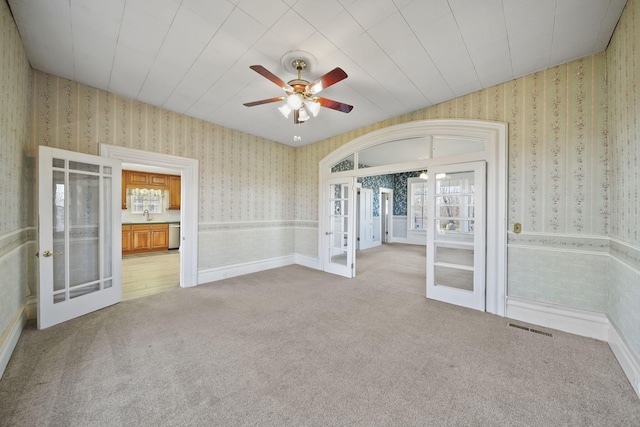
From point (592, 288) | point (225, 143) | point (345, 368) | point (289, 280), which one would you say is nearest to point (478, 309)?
point (592, 288)

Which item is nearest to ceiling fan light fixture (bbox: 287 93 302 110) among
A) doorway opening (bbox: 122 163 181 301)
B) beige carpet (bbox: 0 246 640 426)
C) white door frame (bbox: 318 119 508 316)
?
→ white door frame (bbox: 318 119 508 316)

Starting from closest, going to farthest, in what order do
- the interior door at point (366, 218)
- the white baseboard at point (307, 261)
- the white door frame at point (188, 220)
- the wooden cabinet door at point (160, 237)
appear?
the white door frame at point (188, 220) → the white baseboard at point (307, 261) → the wooden cabinet door at point (160, 237) → the interior door at point (366, 218)

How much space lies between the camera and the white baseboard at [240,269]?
14.5 feet

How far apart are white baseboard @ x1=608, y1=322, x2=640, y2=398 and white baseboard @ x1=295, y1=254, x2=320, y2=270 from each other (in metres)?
4.17

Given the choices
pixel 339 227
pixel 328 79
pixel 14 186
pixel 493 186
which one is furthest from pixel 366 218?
→ pixel 14 186

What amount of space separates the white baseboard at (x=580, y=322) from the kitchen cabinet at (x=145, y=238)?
848 cm

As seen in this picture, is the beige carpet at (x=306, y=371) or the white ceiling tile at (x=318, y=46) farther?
the white ceiling tile at (x=318, y=46)

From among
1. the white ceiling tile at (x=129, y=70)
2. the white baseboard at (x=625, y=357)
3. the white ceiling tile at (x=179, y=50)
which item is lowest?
the white baseboard at (x=625, y=357)

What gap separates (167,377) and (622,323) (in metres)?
3.86

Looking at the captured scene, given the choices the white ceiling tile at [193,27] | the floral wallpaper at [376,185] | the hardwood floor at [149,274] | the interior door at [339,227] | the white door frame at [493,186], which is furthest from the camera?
the floral wallpaper at [376,185]

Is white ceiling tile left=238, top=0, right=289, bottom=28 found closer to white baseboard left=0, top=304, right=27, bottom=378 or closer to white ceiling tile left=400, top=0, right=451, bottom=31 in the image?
white ceiling tile left=400, top=0, right=451, bottom=31

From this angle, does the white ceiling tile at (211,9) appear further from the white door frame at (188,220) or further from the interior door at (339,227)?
the interior door at (339,227)

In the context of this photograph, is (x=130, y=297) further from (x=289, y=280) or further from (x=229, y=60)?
(x=229, y=60)

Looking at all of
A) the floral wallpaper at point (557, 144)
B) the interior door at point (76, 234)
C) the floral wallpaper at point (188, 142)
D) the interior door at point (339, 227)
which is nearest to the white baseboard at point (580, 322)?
the floral wallpaper at point (557, 144)
